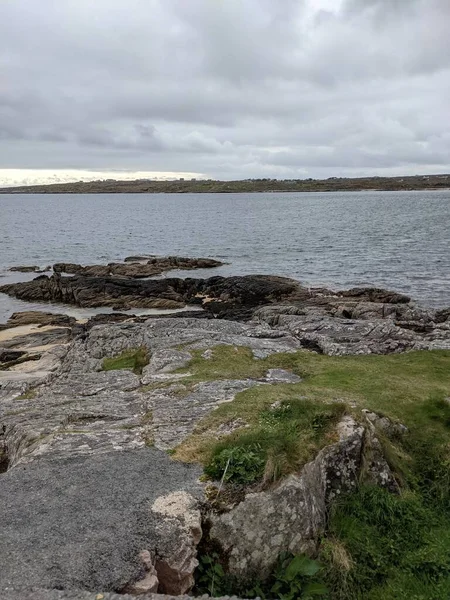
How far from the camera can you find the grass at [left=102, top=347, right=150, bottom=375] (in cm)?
1855

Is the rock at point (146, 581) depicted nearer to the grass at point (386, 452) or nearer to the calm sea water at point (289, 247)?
the grass at point (386, 452)

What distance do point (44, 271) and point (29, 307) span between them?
1932 centimetres

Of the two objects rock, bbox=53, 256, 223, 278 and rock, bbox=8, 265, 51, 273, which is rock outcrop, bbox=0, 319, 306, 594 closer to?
rock, bbox=53, 256, 223, 278

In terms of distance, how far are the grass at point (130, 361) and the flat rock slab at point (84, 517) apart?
7752 mm

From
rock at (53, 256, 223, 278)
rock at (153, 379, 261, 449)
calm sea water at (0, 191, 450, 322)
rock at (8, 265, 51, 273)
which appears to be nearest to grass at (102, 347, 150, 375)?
rock at (153, 379, 261, 449)

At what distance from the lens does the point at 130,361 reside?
19484mm

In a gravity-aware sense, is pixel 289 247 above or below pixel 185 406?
below

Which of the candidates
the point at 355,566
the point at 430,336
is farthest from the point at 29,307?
the point at 355,566

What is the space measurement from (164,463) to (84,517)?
2103 mm

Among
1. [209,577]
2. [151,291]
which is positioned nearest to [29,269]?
[151,291]

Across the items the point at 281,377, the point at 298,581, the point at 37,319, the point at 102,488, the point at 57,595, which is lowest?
the point at 37,319

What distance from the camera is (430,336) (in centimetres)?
2347

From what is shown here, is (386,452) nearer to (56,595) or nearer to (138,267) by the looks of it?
(56,595)

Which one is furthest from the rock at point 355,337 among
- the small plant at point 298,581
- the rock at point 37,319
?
the rock at point 37,319
